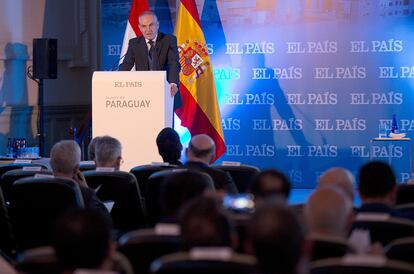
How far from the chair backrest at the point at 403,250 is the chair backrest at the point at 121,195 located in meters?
2.50

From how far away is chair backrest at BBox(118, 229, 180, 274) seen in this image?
3225mm

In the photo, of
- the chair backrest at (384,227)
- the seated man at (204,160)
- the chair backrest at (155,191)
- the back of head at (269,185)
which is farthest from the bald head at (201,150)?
the chair backrest at (384,227)

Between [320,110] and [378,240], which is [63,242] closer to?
[378,240]

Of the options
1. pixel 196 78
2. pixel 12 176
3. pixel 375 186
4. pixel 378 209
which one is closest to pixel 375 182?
pixel 375 186

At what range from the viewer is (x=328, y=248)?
301cm

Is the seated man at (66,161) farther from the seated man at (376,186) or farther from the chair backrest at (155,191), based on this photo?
the seated man at (376,186)

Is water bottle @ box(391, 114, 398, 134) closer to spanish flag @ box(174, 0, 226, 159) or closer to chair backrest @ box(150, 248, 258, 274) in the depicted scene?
spanish flag @ box(174, 0, 226, 159)

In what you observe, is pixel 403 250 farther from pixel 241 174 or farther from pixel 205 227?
pixel 241 174

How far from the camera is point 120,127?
7.63 metres

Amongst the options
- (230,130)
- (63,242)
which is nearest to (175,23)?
(230,130)

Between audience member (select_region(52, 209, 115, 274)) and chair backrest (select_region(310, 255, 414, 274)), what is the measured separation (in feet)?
2.17

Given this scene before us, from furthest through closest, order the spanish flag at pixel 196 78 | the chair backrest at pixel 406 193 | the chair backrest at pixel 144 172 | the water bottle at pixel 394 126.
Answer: the spanish flag at pixel 196 78 → the water bottle at pixel 394 126 → the chair backrest at pixel 144 172 → the chair backrest at pixel 406 193

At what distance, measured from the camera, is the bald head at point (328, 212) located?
312 centimetres

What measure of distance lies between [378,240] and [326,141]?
289 inches
